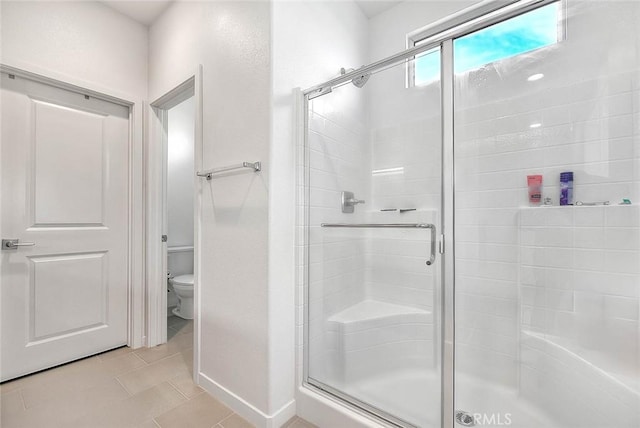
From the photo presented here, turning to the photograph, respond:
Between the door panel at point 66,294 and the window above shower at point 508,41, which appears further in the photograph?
the door panel at point 66,294

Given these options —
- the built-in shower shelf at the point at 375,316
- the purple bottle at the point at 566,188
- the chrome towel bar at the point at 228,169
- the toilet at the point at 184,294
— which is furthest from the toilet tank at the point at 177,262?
the purple bottle at the point at 566,188

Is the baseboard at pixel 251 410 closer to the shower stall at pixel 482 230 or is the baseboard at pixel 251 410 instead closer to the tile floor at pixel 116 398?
the tile floor at pixel 116 398

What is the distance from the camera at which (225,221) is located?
173cm

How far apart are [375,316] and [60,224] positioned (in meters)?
2.31

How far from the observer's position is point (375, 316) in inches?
69.9

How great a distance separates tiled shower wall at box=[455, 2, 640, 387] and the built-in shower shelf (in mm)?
349

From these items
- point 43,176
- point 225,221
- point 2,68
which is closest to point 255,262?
point 225,221

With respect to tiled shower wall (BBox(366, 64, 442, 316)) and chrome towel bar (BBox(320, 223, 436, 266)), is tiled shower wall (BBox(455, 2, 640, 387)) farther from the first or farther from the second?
chrome towel bar (BBox(320, 223, 436, 266))

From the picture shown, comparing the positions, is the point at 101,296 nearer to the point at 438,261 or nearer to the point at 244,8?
the point at 244,8

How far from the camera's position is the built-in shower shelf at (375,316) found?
170cm

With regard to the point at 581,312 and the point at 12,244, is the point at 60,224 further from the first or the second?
the point at 581,312

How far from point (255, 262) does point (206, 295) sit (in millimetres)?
539

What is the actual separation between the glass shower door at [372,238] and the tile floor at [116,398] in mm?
461

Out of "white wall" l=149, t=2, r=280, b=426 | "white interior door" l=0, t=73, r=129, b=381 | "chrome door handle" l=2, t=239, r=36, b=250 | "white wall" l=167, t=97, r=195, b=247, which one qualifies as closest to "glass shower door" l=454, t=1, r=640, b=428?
"white wall" l=149, t=2, r=280, b=426
